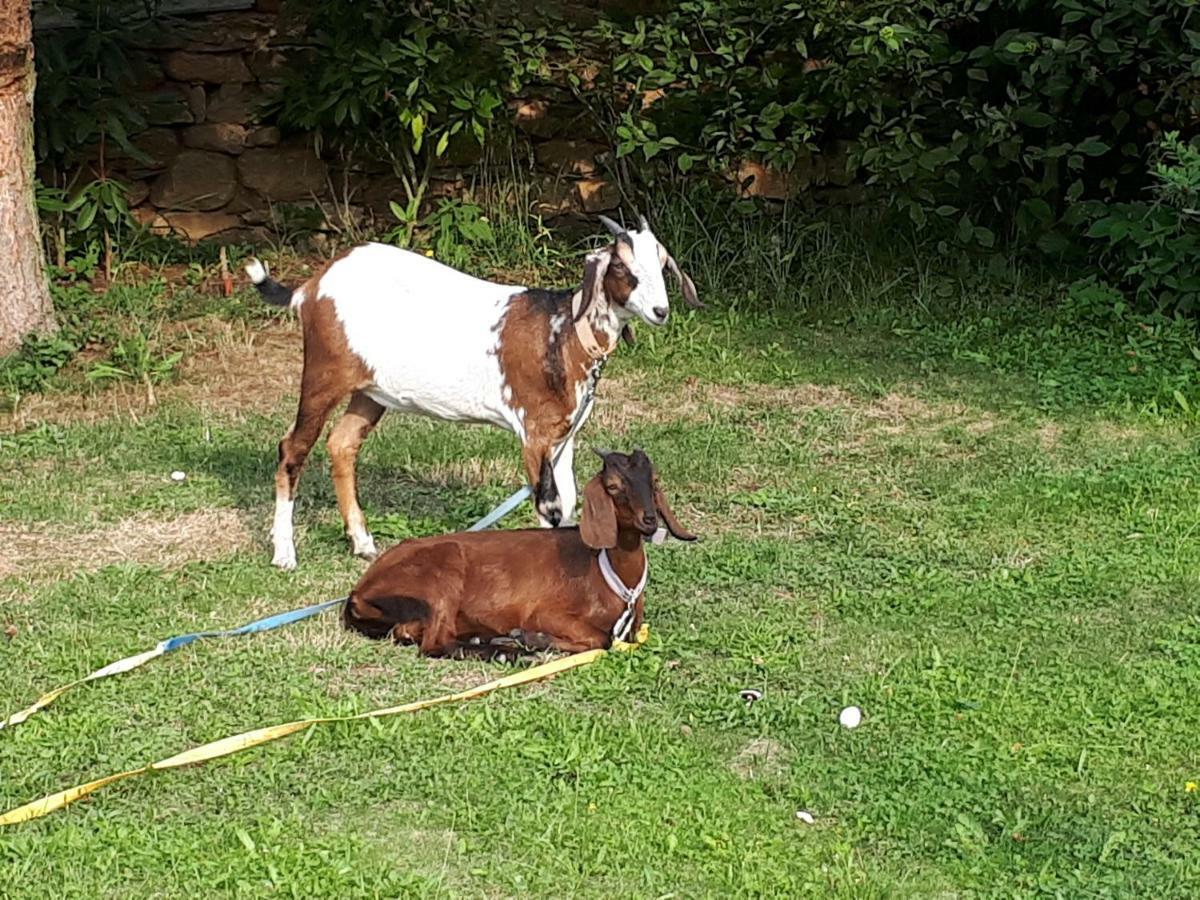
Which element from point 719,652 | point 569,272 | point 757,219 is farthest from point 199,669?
point 757,219

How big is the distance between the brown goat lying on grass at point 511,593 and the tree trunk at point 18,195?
4.65 meters

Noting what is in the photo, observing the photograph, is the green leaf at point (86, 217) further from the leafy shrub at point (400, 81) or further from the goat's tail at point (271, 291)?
the goat's tail at point (271, 291)

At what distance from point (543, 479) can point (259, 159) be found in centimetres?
611

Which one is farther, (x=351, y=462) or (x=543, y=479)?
(x=351, y=462)

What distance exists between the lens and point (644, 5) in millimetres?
12031

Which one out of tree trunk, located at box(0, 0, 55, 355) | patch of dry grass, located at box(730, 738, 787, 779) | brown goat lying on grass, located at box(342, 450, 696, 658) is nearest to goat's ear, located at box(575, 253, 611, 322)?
brown goat lying on grass, located at box(342, 450, 696, 658)

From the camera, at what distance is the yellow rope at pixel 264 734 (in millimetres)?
4926

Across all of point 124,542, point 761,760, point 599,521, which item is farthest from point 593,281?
point 124,542

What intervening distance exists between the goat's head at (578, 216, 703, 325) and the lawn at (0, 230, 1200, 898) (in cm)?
105

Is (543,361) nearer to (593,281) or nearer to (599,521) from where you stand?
(593,281)

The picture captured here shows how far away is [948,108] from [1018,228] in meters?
0.90

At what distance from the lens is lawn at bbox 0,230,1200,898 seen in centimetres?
471

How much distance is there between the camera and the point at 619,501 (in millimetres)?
5766

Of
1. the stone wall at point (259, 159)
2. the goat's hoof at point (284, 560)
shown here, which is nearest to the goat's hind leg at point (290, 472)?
the goat's hoof at point (284, 560)
